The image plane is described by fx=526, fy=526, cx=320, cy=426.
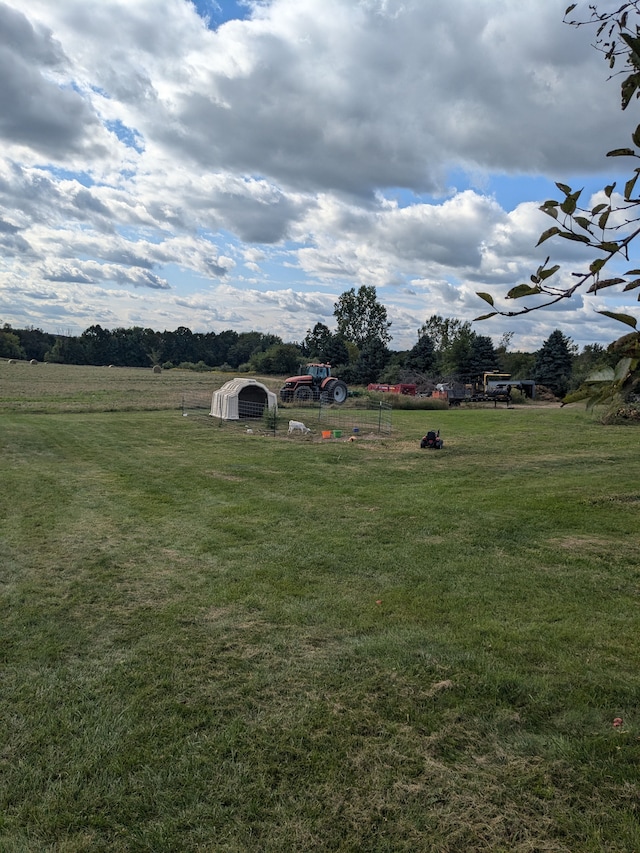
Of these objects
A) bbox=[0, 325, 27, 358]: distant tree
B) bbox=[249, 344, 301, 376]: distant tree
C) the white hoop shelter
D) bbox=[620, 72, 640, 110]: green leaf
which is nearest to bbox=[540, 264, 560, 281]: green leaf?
bbox=[620, 72, 640, 110]: green leaf

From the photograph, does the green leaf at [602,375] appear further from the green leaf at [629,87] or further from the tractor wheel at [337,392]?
the tractor wheel at [337,392]

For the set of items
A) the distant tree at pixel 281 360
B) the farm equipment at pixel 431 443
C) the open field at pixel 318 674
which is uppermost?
the distant tree at pixel 281 360

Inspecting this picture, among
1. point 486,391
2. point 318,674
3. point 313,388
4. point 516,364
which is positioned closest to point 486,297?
point 318,674

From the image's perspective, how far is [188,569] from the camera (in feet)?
18.2

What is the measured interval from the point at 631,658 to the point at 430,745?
187cm

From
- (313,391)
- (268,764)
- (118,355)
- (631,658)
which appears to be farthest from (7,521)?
(118,355)

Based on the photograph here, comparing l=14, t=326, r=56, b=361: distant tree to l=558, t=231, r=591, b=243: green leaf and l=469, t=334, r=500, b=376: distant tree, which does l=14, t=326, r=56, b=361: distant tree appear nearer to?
l=469, t=334, r=500, b=376: distant tree

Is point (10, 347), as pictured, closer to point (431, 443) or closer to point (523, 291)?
point (431, 443)

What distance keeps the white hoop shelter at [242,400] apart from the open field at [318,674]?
11.5m

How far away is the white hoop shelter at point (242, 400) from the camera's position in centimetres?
1989

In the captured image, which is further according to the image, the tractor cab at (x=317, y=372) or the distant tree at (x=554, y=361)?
the distant tree at (x=554, y=361)

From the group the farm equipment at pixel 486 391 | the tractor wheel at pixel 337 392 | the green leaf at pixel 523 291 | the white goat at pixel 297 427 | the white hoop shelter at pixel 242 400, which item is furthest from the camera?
the farm equipment at pixel 486 391

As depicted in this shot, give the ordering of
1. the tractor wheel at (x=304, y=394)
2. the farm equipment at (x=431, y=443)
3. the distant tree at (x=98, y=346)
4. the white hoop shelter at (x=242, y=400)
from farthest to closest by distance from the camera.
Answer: the distant tree at (x=98, y=346), the tractor wheel at (x=304, y=394), the white hoop shelter at (x=242, y=400), the farm equipment at (x=431, y=443)

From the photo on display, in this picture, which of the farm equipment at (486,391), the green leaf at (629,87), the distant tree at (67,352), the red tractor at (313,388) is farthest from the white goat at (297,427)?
the distant tree at (67,352)
